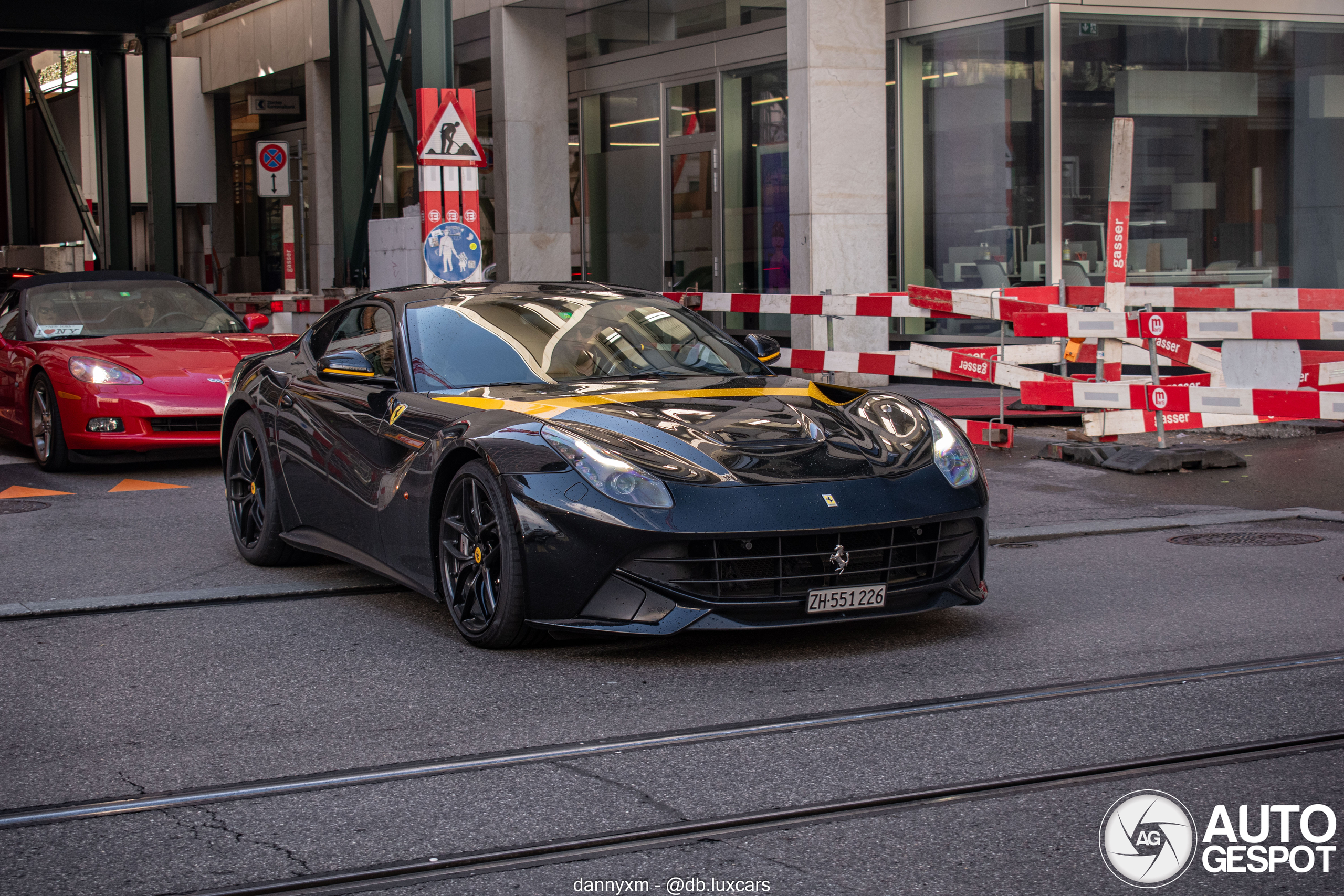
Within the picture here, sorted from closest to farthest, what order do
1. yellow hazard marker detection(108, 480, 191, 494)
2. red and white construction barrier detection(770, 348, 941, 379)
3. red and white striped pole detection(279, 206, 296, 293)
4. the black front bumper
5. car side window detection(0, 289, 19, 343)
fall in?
the black front bumper < yellow hazard marker detection(108, 480, 191, 494) < red and white construction barrier detection(770, 348, 941, 379) < car side window detection(0, 289, 19, 343) < red and white striped pole detection(279, 206, 296, 293)

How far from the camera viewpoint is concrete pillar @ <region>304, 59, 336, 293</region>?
93.5 ft

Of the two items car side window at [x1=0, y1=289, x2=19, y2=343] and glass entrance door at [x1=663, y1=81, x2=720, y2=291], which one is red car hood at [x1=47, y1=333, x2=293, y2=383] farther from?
glass entrance door at [x1=663, y1=81, x2=720, y2=291]

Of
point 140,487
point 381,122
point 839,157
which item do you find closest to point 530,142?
point 381,122

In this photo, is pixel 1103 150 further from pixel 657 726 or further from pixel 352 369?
pixel 657 726

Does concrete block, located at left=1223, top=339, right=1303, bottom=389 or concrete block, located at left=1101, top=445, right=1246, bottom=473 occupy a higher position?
concrete block, located at left=1223, top=339, right=1303, bottom=389

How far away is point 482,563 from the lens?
5.45 meters

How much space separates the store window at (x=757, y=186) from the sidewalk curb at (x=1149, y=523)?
11.2 metres

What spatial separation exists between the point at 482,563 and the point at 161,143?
71.9 feet

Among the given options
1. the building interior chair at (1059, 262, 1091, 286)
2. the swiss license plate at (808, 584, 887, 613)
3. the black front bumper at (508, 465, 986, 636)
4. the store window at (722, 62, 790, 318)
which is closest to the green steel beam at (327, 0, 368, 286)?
the store window at (722, 62, 790, 318)

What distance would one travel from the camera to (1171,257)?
16078mm

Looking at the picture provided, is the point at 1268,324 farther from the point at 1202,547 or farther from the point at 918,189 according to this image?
the point at 918,189

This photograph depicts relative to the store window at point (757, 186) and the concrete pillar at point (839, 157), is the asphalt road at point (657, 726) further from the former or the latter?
the store window at point (757, 186)

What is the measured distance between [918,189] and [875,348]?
7.07 feet

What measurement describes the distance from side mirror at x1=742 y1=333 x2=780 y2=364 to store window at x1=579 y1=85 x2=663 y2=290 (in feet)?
48.6
